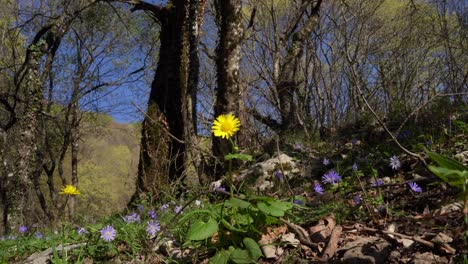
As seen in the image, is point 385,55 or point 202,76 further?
point 202,76

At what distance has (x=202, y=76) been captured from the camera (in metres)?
15.1

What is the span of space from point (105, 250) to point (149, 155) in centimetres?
434

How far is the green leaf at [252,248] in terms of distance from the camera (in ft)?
5.57

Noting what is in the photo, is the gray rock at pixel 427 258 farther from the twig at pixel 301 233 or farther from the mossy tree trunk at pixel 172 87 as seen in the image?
the mossy tree trunk at pixel 172 87

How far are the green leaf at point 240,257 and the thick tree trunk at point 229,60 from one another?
12.9ft

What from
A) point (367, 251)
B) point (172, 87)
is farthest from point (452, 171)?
point (172, 87)

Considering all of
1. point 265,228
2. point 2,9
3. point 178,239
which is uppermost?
point 2,9

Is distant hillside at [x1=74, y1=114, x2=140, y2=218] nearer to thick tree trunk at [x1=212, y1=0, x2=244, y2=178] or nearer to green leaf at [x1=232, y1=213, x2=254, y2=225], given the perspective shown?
thick tree trunk at [x1=212, y1=0, x2=244, y2=178]

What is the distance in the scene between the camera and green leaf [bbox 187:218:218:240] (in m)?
1.63

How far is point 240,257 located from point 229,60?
4582 millimetres

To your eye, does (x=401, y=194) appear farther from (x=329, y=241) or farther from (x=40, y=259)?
(x=40, y=259)

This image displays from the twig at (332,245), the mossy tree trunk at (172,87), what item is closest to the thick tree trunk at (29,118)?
the mossy tree trunk at (172,87)

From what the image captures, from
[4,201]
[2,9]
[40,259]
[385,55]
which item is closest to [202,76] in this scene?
[385,55]

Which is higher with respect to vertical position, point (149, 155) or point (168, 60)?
point (168, 60)
